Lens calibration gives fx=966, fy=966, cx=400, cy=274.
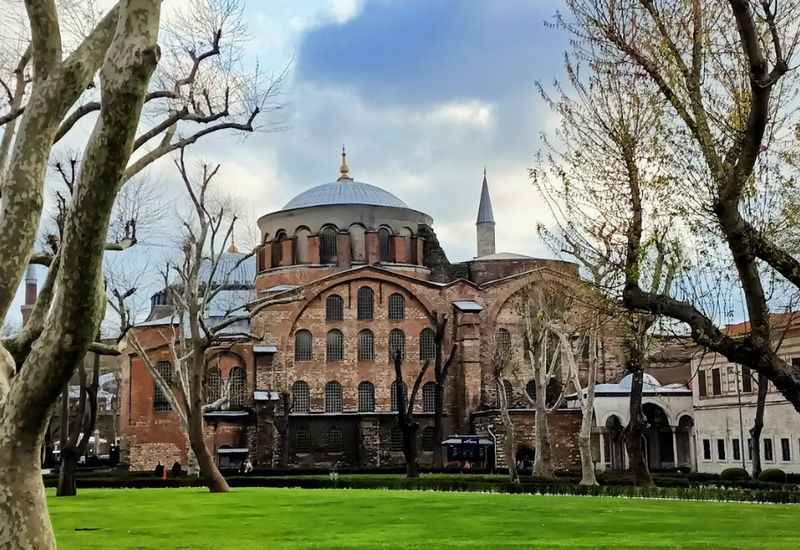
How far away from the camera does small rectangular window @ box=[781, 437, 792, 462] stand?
38406 mm

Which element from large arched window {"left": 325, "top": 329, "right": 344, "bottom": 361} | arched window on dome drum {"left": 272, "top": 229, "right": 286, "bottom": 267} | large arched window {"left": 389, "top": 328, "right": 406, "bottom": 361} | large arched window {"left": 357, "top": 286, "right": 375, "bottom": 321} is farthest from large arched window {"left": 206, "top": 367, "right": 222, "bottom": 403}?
large arched window {"left": 389, "top": 328, "right": 406, "bottom": 361}

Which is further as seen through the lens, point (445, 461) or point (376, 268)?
point (376, 268)

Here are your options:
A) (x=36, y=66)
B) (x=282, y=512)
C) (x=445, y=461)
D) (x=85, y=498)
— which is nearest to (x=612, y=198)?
(x=36, y=66)

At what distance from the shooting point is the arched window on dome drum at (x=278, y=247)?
54375 mm

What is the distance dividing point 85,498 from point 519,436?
25269mm

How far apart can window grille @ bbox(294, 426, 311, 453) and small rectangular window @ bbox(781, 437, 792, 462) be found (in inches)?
880

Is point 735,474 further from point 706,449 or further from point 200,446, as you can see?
point 200,446

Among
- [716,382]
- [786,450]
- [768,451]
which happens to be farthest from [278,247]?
[786,450]

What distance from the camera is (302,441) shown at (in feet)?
160

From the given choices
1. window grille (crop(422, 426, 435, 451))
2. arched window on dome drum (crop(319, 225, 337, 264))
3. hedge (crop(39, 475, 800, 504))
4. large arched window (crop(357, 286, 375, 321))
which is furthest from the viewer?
arched window on dome drum (crop(319, 225, 337, 264))

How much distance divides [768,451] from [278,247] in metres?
28.1

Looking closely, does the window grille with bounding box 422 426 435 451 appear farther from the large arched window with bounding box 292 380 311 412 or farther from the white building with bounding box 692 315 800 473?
the white building with bounding box 692 315 800 473

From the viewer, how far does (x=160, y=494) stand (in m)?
27.5

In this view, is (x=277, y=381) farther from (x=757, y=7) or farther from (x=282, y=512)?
(x=757, y=7)
